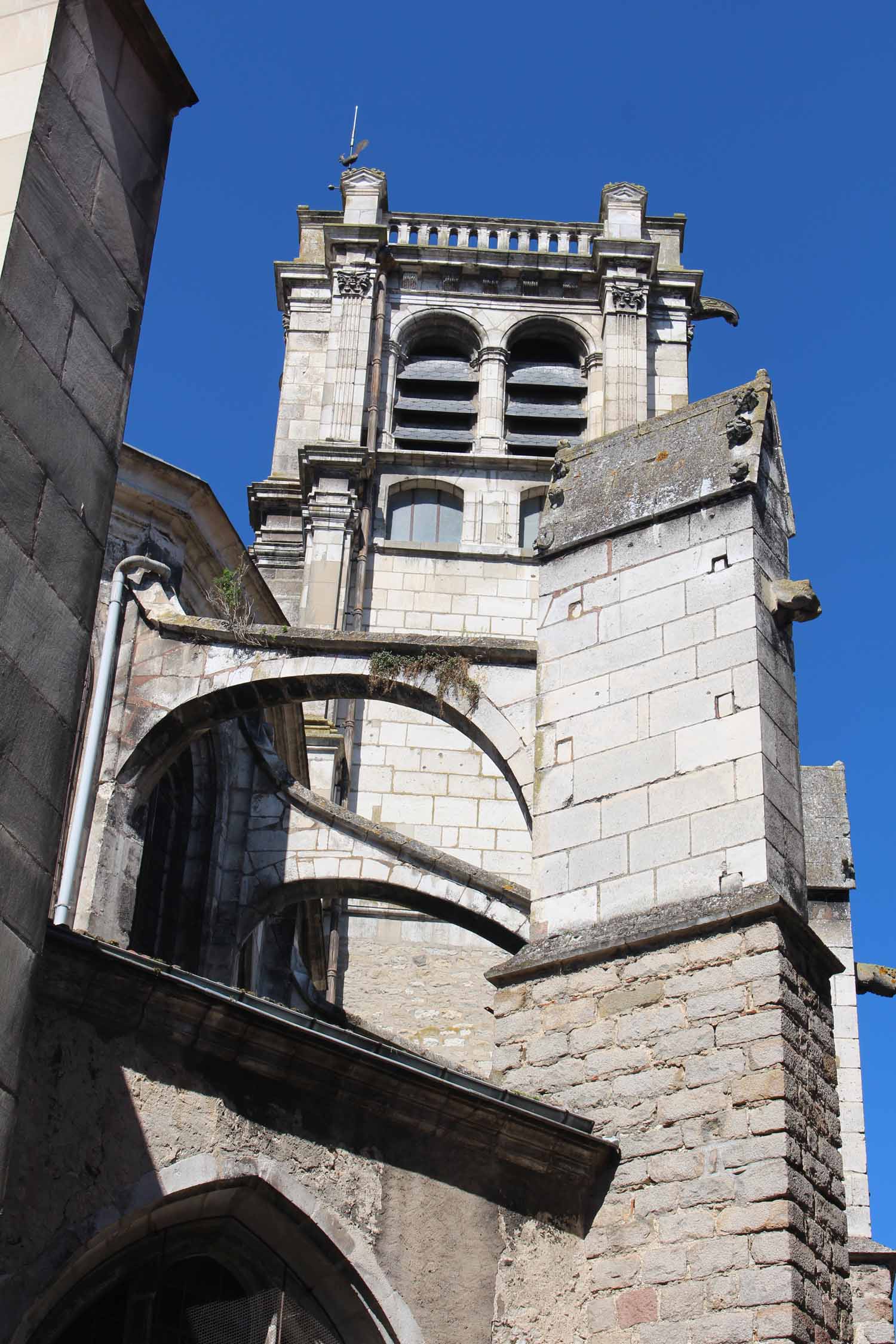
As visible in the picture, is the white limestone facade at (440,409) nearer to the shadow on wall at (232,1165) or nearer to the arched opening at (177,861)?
the arched opening at (177,861)

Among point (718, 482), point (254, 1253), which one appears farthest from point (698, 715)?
point (254, 1253)

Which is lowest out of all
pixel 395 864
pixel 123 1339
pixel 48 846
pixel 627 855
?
pixel 123 1339

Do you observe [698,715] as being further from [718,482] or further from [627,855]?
[718,482]

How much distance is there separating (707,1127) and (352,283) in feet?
54.7

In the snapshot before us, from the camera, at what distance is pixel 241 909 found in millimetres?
12578

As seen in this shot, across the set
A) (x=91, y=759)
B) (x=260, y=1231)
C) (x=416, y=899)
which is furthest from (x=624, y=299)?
(x=260, y=1231)

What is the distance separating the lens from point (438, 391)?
23.5 metres

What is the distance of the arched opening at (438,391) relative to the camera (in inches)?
Result: 893

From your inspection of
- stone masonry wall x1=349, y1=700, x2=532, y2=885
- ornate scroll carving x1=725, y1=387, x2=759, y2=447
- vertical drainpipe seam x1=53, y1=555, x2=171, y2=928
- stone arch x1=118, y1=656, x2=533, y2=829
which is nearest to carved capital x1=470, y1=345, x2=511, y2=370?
stone masonry wall x1=349, y1=700, x2=532, y2=885

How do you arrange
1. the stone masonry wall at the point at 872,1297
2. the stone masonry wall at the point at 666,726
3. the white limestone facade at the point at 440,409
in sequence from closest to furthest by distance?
the stone masonry wall at the point at 666,726 < the stone masonry wall at the point at 872,1297 < the white limestone facade at the point at 440,409

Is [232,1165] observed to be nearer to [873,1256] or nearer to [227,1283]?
[227,1283]

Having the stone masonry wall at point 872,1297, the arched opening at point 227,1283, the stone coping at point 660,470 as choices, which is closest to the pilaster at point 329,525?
the stone coping at point 660,470

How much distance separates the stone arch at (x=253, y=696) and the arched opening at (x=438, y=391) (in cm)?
1144

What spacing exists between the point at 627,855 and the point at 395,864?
151 inches
